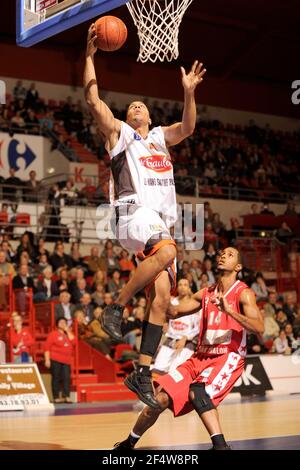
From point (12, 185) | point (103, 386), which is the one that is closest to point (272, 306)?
point (103, 386)

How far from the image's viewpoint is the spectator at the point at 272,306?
61.1ft

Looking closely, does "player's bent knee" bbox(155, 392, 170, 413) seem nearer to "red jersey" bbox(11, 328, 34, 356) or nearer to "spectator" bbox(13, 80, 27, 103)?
"red jersey" bbox(11, 328, 34, 356)

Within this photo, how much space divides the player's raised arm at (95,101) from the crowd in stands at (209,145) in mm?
15050

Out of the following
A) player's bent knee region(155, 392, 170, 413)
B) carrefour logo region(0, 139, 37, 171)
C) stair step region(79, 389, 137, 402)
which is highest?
carrefour logo region(0, 139, 37, 171)

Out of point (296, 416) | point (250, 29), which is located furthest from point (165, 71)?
point (296, 416)

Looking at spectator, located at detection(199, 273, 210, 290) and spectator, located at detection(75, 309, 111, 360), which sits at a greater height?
spectator, located at detection(199, 273, 210, 290)

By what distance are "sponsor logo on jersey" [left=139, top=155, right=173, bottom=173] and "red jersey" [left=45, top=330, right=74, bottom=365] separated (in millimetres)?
7895

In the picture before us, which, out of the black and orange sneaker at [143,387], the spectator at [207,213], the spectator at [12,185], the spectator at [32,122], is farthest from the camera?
the spectator at [32,122]

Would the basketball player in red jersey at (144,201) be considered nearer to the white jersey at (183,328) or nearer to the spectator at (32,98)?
the white jersey at (183,328)

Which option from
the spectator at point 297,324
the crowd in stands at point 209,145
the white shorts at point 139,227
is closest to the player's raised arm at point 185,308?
the white shorts at point 139,227

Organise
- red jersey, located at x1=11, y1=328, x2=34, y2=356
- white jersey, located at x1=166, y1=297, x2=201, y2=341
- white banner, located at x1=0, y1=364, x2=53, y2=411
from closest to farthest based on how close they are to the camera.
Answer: white banner, located at x1=0, y1=364, x2=53, y2=411, white jersey, located at x1=166, y1=297, x2=201, y2=341, red jersey, located at x1=11, y1=328, x2=34, y2=356

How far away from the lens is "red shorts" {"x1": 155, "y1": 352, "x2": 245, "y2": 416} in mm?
7320

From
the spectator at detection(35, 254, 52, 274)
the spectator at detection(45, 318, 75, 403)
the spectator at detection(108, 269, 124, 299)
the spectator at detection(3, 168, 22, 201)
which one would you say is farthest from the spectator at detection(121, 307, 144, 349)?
the spectator at detection(3, 168, 22, 201)
